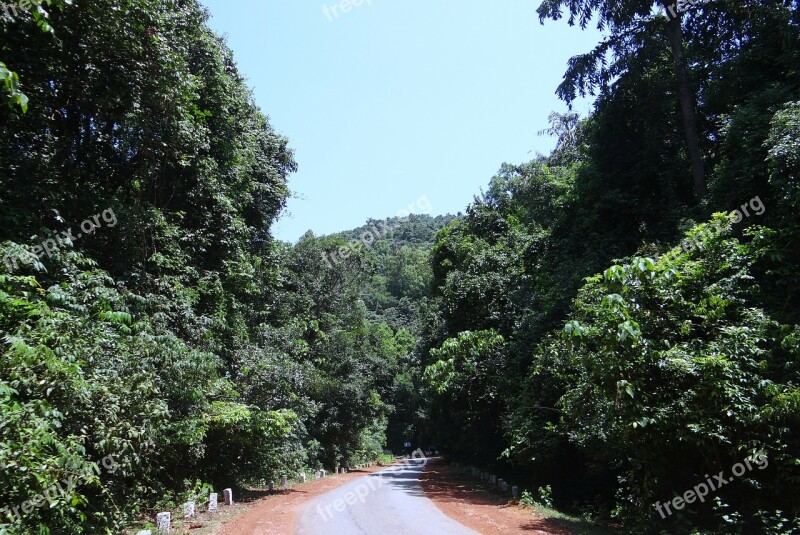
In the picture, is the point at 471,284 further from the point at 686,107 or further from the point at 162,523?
the point at 162,523

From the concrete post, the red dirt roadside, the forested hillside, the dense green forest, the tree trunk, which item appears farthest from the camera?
the tree trunk

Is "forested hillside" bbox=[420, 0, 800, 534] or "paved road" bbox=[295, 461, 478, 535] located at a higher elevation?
"forested hillside" bbox=[420, 0, 800, 534]

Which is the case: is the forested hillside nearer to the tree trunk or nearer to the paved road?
the tree trunk

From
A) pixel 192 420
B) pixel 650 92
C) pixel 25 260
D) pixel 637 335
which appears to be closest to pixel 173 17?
pixel 25 260

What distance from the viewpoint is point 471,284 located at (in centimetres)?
2439

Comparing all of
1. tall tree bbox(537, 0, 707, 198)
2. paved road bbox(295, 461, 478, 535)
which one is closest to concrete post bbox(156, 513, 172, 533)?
paved road bbox(295, 461, 478, 535)

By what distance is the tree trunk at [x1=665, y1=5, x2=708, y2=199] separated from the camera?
15781 millimetres

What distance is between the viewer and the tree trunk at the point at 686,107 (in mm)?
15781

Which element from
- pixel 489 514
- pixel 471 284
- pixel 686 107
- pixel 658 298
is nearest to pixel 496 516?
pixel 489 514

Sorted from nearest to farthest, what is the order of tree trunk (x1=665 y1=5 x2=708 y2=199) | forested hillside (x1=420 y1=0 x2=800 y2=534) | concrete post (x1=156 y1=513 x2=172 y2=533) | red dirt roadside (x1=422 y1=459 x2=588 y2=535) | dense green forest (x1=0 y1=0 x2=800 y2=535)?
dense green forest (x1=0 y1=0 x2=800 y2=535) → forested hillside (x1=420 y1=0 x2=800 y2=534) → concrete post (x1=156 y1=513 x2=172 y2=533) → red dirt roadside (x1=422 y1=459 x2=588 y2=535) → tree trunk (x1=665 y1=5 x2=708 y2=199)

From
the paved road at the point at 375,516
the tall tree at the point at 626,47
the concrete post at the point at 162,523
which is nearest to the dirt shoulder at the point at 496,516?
the paved road at the point at 375,516

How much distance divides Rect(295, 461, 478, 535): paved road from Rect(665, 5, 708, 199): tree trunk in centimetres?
1206

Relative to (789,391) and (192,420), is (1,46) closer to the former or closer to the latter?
(192,420)

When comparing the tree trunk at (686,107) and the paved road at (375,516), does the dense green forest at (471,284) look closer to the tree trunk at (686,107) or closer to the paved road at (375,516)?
the tree trunk at (686,107)
